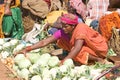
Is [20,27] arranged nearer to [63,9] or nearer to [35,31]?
[35,31]

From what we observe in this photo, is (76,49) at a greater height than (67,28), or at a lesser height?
lesser

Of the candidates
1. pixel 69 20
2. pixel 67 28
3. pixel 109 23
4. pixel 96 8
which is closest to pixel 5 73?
pixel 67 28

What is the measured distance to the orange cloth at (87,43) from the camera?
230 inches

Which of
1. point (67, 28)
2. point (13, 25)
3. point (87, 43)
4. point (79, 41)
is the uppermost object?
point (67, 28)

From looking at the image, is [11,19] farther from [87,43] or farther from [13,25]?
[87,43]

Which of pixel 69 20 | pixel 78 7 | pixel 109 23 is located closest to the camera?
pixel 69 20

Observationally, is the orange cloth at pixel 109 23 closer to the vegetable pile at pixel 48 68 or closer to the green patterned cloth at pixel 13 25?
the vegetable pile at pixel 48 68

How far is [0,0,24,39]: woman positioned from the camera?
8.35 meters

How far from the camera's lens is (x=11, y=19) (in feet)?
27.8

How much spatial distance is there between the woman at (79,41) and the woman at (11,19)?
2.30m

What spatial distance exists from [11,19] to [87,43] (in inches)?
115

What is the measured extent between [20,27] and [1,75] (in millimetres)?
2716

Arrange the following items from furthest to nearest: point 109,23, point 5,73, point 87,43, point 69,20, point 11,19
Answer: point 11,19, point 109,23, point 5,73, point 87,43, point 69,20

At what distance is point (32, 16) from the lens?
29.4 feet
